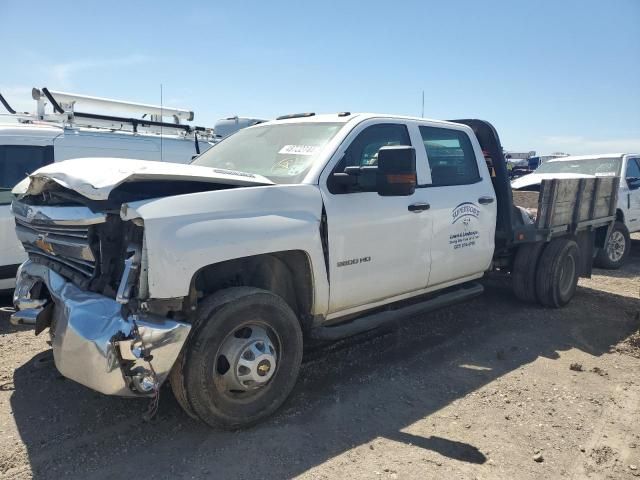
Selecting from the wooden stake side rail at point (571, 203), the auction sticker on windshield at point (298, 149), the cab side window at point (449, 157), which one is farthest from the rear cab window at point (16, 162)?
the wooden stake side rail at point (571, 203)

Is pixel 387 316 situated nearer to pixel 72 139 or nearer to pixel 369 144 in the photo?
pixel 369 144

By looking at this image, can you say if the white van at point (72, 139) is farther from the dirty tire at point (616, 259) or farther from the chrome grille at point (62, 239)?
the dirty tire at point (616, 259)

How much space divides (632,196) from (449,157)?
20.2 ft

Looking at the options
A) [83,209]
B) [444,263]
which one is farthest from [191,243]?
[444,263]

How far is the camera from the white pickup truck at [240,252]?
2943 millimetres

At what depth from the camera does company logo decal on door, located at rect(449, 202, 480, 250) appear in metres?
4.83

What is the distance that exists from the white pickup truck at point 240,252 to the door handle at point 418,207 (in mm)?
17

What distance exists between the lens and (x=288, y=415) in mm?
3605

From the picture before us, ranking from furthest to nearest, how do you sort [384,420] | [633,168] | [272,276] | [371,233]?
[633,168]
[371,233]
[272,276]
[384,420]

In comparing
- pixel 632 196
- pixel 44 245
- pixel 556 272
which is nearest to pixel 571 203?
pixel 556 272

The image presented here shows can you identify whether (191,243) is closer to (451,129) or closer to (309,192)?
(309,192)

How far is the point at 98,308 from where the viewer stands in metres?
3.00

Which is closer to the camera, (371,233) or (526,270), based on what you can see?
(371,233)

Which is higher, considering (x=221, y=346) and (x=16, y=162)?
(x=16, y=162)
